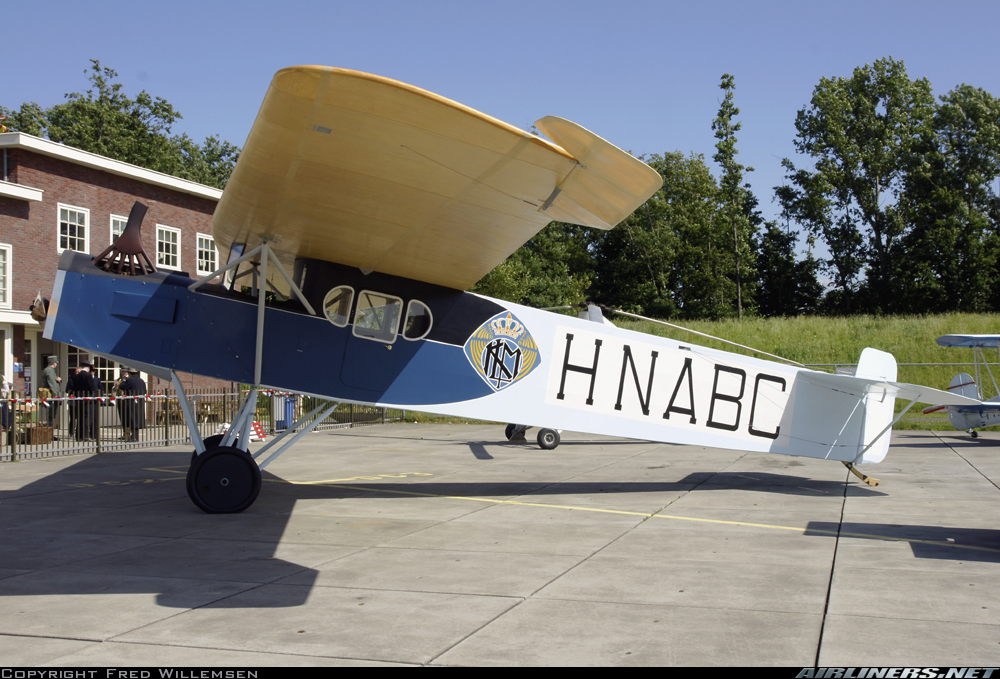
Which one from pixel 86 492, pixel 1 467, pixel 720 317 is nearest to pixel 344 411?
pixel 1 467

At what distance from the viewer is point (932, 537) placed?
6988 millimetres

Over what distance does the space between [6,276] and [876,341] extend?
27.9 meters

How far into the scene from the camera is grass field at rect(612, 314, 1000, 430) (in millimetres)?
24234

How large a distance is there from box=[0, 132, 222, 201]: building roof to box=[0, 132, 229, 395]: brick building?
2 centimetres

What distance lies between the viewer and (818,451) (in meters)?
9.77

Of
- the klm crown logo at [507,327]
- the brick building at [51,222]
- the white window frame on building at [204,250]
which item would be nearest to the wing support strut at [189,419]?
the klm crown logo at [507,327]

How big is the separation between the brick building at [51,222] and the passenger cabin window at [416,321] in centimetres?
1617

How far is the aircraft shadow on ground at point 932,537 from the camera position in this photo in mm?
6271

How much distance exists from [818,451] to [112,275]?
8938 mm

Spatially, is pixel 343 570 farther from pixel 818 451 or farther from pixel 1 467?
pixel 1 467

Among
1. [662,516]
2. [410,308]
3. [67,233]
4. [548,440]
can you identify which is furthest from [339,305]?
[67,233]

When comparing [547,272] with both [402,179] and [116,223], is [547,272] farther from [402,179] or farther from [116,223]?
[402,179]

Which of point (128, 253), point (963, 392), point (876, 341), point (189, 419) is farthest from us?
point (876, 341)

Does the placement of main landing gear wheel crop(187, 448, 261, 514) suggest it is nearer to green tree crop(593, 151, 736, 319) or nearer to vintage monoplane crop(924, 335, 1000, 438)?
vintage monoplane crop(924, 335, 1000, 438)
